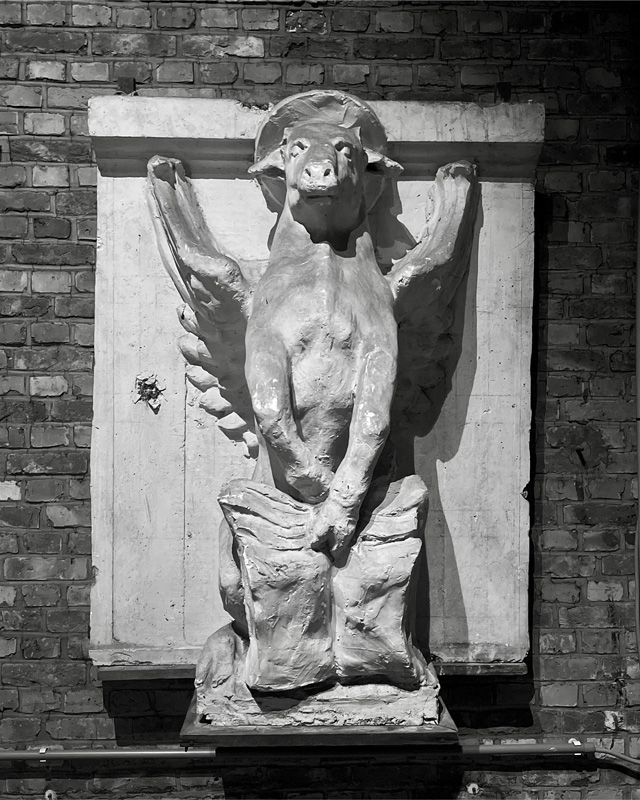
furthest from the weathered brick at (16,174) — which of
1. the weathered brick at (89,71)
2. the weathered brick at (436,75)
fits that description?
the weathered brick at (436,75)

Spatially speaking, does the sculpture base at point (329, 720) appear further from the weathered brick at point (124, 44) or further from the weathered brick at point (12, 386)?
the weathered brick at point (124, 44)

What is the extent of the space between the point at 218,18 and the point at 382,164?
2.70 feet

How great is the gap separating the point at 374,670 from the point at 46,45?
7.11 ft

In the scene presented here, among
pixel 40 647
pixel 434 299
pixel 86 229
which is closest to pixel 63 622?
pixel 40 647

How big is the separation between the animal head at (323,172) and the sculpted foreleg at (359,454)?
1.33 feet

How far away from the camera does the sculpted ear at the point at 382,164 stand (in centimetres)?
305

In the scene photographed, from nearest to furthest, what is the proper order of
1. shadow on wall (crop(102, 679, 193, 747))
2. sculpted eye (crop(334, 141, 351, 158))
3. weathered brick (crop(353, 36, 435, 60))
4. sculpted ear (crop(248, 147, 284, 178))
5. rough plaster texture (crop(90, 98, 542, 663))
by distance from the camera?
1. sculpted eye (crop(334, 141, 351, 158))
2. sculpted ear (crop(248, 147, 284, 178))
3. rough plaster texture (crop(90, 98, 542, 663))
4. shadow on wall (crop(102, 679, 193, 747))
5. weathered brick (crop(353, 36, 435, 60))

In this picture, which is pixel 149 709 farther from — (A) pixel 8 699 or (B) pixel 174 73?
(B) pixel 174 73

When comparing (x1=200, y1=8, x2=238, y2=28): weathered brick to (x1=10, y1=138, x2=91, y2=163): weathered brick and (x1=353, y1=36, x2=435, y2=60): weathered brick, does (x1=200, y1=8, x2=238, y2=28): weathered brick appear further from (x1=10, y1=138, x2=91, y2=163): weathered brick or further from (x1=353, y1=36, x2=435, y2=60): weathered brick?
(x1=10, y1=138, x2=91, y2=163): weathered brick

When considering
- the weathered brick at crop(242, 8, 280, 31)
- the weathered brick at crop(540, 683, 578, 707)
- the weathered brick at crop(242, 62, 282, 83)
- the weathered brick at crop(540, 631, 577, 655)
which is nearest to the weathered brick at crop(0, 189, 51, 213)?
the weathered brick at crop(242, 62, 282, 83)

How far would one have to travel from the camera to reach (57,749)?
3307mm

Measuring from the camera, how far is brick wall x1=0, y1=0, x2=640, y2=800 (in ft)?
11.0

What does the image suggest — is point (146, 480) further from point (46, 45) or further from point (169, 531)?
point (46, 45)

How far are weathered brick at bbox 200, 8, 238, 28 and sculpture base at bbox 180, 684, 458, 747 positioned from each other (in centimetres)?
207
